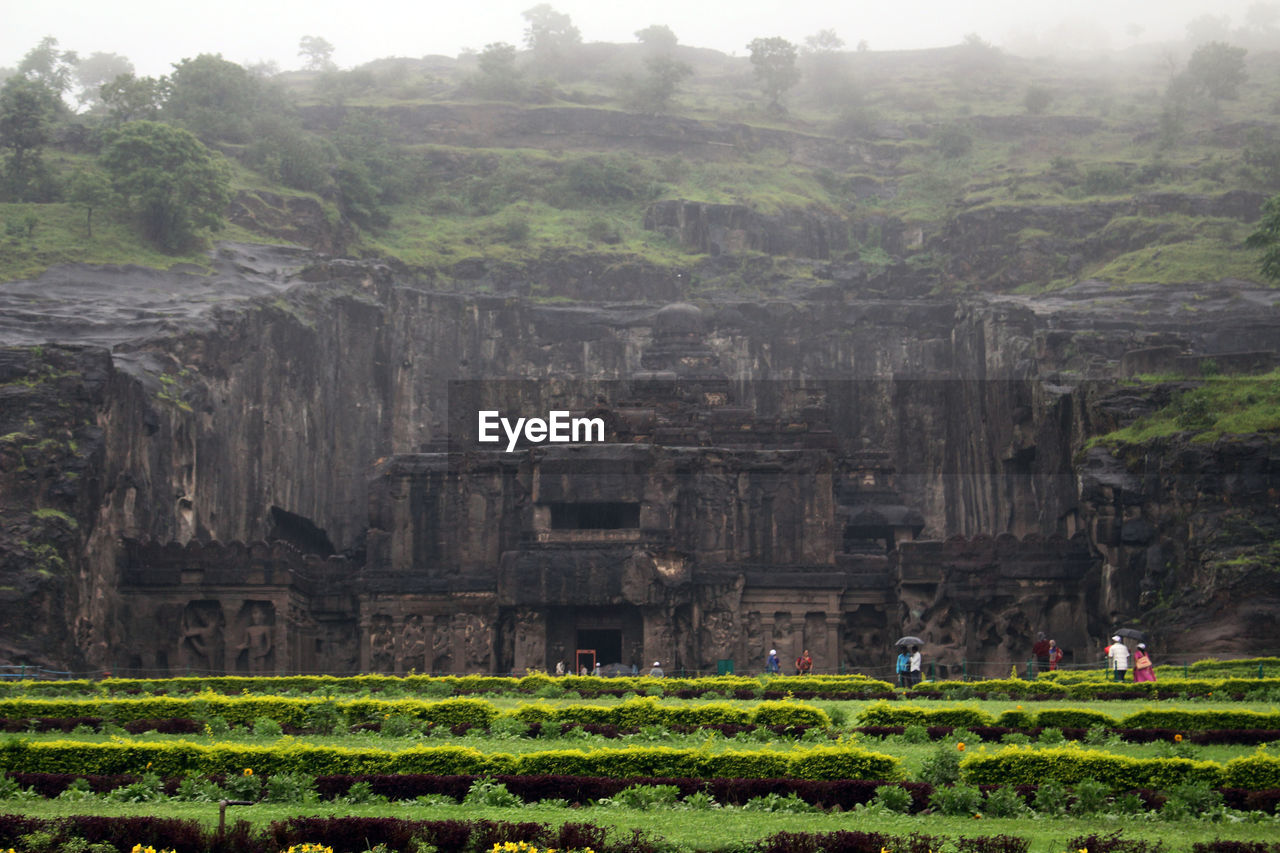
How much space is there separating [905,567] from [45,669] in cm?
2737

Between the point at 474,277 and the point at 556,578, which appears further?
the point at 474,277

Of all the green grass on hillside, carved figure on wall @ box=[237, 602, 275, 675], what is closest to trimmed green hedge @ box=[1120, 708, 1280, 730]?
the green grass on hillside

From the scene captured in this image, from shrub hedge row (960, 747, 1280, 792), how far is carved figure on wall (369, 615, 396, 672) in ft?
124

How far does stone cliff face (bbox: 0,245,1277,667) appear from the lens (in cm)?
4978

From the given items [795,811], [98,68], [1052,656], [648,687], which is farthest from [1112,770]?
[98,68]

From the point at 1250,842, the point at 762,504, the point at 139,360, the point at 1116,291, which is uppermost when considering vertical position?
the point at 1116,291

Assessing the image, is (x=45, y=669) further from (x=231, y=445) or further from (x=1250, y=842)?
(x=1250, y=842)

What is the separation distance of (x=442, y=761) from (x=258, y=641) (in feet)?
113

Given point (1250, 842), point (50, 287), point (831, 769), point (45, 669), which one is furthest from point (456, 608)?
point (1250, 842)

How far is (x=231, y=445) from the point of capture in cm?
6744

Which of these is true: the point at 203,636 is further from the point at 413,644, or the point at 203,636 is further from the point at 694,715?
the point at 694,715

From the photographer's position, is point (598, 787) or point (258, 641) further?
point (258, 641)

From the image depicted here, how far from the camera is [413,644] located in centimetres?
5697

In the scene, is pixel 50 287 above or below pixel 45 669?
above
